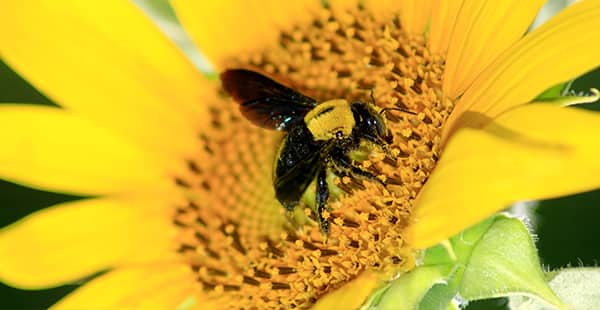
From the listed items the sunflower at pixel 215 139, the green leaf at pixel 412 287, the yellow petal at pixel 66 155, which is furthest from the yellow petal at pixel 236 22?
the green leaf at pixel 412 287

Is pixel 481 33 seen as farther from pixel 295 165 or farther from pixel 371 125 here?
pixel 295 165

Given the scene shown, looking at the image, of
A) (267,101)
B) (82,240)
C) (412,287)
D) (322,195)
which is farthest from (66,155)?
(412,287)

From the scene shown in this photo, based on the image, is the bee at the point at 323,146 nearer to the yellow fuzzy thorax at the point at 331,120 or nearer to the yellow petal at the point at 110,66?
the yellow fuzzy thorax at the point at 331,120

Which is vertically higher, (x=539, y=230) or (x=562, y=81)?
(x=562, y=81)

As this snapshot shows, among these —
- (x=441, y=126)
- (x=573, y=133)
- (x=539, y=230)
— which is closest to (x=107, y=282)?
(x=441, y=126)

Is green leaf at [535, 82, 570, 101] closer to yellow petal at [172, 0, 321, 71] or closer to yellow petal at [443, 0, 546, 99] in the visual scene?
yellow petal at [443, 0, 546, 99]

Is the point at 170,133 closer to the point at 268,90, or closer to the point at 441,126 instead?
the point at 268,90
